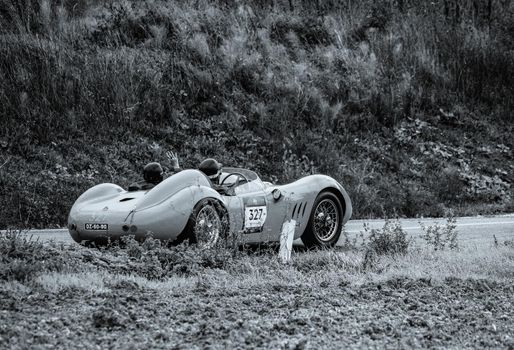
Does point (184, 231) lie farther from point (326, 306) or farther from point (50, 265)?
point (326, 306)

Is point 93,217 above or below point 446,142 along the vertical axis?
above

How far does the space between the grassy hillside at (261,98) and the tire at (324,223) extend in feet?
16.5

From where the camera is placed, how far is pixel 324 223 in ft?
35.2

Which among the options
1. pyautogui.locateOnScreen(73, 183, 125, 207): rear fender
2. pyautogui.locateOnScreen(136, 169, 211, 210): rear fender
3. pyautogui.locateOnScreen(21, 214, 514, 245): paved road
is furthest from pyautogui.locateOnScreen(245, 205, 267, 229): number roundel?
pyautogui.locateOnScreen(21, 214, 514, 245): paved road

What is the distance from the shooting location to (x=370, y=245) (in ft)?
32.1

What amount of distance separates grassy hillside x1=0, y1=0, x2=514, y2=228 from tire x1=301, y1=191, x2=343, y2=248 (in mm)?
5021

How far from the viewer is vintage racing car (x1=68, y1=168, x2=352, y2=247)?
28.8 ft

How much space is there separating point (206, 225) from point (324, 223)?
88.6 inches

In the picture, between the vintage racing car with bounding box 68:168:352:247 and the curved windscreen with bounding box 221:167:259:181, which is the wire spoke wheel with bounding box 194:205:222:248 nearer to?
the vintage racing car with bounding box 68:168:352:247

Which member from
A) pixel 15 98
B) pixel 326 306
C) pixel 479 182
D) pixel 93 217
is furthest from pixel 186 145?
pixel 326 306

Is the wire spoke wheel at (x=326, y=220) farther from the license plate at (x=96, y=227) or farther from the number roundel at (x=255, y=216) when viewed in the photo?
the license plate at (x=96, y=227)

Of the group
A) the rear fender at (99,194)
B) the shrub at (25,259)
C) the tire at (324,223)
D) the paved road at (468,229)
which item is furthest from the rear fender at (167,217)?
the paved road at (468,229)

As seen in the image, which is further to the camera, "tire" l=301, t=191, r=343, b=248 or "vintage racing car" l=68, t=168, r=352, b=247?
"tire" l=301, t=191, r=343, b=248

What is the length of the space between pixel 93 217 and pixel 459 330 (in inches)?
189
